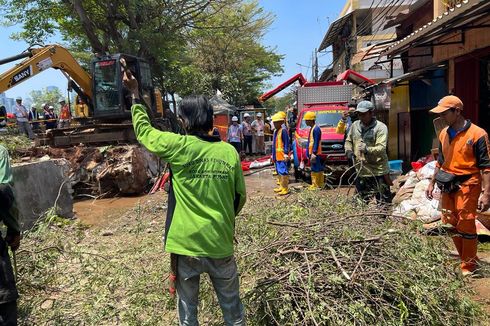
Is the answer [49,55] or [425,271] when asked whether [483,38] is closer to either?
[425,271]

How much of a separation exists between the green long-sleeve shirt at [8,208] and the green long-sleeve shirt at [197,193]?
42.9 inches

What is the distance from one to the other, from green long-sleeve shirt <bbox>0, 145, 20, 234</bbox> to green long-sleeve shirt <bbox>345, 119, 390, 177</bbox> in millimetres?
4017

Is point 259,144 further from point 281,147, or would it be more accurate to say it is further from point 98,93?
point 281,147

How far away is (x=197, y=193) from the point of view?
279 cm

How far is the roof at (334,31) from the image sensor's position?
Answer: 25828 mm

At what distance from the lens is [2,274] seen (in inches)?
117

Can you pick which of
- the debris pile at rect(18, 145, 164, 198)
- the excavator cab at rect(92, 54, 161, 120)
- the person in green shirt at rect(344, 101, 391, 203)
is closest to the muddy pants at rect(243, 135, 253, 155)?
the excavator cab at rect(92, 54, 161, 120)

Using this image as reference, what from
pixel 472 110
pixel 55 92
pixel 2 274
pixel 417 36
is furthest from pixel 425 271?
pixel 55 92

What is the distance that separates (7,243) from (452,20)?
6377 millimetres

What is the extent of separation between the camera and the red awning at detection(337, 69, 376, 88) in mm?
13703

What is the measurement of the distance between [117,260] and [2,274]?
194 cm

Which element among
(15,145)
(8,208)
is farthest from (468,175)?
(15,145)

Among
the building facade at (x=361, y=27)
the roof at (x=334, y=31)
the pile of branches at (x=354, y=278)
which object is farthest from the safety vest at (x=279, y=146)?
the roof at (x=334, y=31)

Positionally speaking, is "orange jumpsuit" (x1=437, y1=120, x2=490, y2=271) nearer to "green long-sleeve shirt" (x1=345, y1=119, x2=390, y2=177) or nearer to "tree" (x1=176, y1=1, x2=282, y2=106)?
"green long-sleeve shirt" (x1=345, y1=119, x2=390, y2=177)
